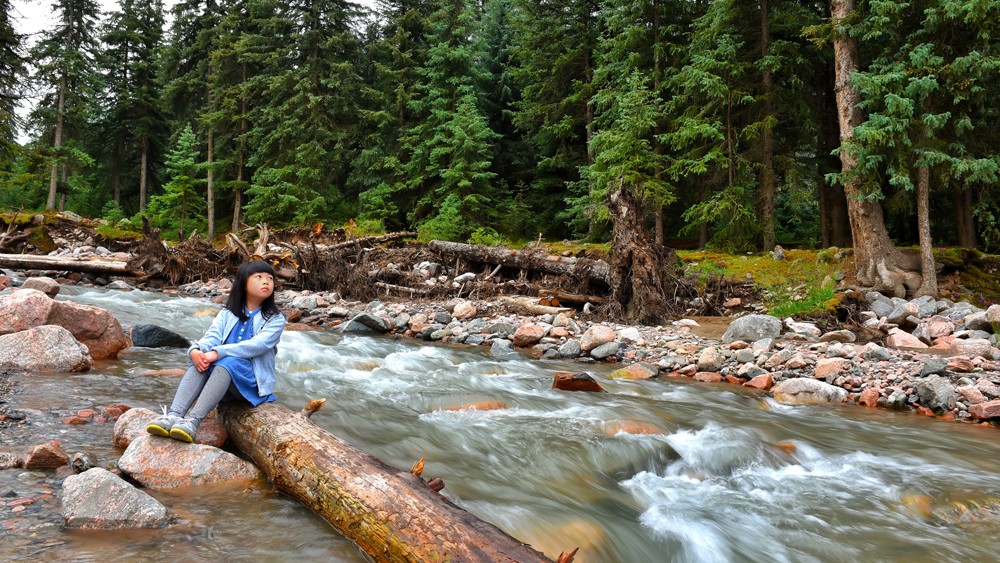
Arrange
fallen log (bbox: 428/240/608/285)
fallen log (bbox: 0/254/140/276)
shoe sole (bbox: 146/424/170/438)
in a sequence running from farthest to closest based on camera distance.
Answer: fallen log (bbox: 0/254/140/276) < fallen log (bbox: 428/240/608/285) < shoe sole (bbox: 146/424/170/438)

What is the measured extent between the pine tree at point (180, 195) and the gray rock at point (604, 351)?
2372cm

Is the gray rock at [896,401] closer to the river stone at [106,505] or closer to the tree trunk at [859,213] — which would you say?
the tree trunk at [859,213]

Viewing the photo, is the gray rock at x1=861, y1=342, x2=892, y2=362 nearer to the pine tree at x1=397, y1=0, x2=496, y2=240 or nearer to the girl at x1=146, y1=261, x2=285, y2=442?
the girl at x1=146, y1=261, x2=285, y2=442

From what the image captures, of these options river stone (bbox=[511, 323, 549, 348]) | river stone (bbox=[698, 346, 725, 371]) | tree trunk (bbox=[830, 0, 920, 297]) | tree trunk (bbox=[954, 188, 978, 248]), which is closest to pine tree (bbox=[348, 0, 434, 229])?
river stone (bbox=[511, 323, 549, 348])

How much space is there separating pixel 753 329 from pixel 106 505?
880cm

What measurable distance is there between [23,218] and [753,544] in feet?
78.8

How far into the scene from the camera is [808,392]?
6695 mm

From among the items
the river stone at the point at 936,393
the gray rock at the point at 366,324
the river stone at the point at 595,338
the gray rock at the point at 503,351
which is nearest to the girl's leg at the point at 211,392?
the gray rock at the point at 503,351

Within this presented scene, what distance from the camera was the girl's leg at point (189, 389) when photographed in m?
3.59

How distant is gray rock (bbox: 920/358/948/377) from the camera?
6629mm

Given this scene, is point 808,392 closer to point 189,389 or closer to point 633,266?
point 633,266

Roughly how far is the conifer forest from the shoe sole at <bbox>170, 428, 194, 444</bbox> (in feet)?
28.7

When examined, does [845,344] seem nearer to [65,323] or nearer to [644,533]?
[644,533]

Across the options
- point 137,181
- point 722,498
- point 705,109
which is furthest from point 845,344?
point 137,181
